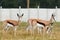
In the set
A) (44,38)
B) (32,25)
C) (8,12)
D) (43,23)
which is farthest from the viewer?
(8,12)

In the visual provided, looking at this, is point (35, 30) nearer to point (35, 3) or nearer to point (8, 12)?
point (8, 12)

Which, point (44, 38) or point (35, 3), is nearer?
point (44, 38)

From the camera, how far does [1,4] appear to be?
125 feet

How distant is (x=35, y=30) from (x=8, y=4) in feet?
74.3

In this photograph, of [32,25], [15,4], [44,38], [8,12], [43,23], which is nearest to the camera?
[44,38]

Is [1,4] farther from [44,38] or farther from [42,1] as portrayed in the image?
[44,38]

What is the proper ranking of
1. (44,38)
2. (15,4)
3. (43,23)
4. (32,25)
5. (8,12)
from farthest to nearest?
1. (15,4)
2. (8,12)
3. (32,25)
4. (43,23)
5. (44,38)

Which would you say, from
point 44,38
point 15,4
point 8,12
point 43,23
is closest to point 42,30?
point 43,23

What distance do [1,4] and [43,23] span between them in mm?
23896

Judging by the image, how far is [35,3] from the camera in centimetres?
3897

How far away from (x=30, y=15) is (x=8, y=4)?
29.8 feet

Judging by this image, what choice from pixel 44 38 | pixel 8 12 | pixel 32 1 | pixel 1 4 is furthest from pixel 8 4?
pixel 44 38

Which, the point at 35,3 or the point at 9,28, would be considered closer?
the point at 9,28

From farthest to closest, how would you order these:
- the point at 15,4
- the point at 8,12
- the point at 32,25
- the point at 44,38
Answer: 1. the point at 15,4
2. the point at 8,12
3. the point at 32,25
4. the point at 44,38
